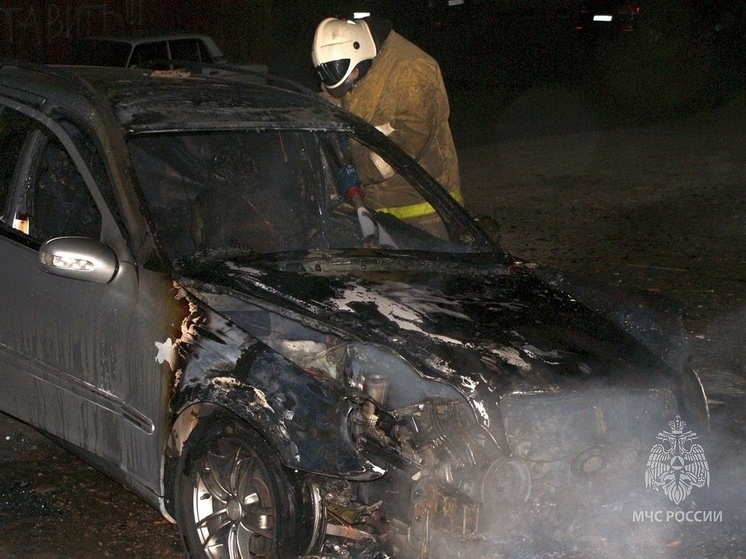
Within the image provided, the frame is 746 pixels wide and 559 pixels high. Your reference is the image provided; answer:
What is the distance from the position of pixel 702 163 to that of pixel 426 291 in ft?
29.7

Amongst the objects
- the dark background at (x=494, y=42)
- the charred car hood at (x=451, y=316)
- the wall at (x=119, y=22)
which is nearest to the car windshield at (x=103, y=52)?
the dark background at (x=494, y=42)

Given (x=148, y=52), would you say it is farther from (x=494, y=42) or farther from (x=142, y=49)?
(x=494, y=42)

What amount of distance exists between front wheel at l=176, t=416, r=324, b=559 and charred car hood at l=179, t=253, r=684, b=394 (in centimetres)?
50

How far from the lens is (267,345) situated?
131 inches

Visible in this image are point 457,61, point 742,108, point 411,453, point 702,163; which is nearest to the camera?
point 411,453

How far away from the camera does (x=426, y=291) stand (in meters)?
3.97

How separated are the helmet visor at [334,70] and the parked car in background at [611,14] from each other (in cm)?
2005

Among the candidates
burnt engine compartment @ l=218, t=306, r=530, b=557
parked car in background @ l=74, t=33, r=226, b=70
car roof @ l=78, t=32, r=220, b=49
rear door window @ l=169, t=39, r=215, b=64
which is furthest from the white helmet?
rear door window @ l=169, t=39, r=215, b=64

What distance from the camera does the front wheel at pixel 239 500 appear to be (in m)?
3.15

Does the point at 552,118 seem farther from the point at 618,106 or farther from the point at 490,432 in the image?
the point at 490,432

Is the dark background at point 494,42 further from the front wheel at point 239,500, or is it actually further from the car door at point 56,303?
the front wheel at point 239,500

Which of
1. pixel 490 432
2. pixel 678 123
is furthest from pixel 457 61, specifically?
pixel 490 432

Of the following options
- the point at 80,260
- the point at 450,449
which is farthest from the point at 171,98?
the point at 450,449

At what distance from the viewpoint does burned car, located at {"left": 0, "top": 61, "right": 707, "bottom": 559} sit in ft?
10.4
